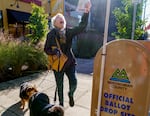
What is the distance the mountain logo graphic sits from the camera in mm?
2123

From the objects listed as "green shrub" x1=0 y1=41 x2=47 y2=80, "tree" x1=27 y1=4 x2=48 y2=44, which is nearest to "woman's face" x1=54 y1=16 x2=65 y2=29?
"green shrub" x1=0 y1=41 x2=47 y2=80

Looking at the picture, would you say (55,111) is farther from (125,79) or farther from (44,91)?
(44,91)

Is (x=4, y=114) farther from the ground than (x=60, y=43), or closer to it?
closer to it

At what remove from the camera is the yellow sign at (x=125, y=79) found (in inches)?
80.6

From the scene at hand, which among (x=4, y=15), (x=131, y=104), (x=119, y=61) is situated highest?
(x=4, y=15)

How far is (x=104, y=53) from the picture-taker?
2.20 metres

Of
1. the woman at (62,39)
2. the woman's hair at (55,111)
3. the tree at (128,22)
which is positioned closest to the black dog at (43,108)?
the woman's hair at (55,111)

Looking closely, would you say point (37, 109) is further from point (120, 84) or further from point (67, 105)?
point (67, 105)

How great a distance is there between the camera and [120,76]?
216 cm

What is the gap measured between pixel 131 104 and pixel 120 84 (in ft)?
0.81

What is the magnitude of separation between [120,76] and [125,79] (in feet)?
0.21

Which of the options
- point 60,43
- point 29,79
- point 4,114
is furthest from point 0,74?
point 60,43

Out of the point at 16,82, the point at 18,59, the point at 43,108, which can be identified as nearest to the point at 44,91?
the point at 16,82

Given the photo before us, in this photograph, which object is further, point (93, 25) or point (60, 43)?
point (93, 25)
